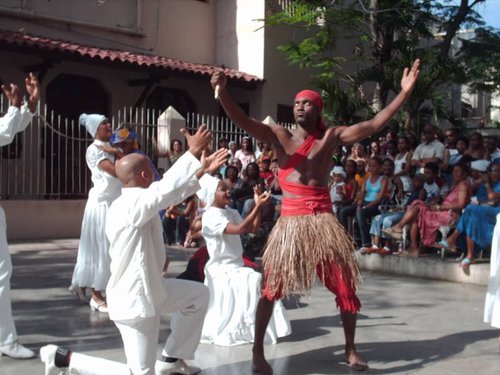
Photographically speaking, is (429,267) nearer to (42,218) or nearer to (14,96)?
(14,96)

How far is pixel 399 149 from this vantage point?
1177 centimetres

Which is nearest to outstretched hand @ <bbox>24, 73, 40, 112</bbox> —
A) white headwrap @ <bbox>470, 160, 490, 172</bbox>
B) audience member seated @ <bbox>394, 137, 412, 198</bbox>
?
white headwrap @ <bbox>470, 160, 490, 172</bbox>

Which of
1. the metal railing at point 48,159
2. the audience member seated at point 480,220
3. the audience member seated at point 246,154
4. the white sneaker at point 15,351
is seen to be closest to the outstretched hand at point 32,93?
the white sneaker at point 15,351

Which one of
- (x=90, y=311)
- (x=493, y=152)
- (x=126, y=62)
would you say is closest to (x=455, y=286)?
(x=493, y=152)

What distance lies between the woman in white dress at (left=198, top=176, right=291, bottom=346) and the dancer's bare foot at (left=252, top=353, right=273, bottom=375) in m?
0.71

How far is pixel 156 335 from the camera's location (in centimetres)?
417

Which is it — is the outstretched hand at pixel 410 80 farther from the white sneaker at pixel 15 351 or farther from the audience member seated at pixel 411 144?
the audience member seated at pixel 411 144

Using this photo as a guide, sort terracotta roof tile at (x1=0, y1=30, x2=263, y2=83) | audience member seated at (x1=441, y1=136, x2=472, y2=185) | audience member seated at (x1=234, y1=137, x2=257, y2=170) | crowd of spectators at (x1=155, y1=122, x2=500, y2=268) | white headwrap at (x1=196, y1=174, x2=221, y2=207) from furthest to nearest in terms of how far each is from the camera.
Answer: audience member seated at (x1=234, y1=137, x2=257, y2=170)
terracotta roof tile at (x1=0, y1=30, x2=263, y2=83)
audience member seated at (x1=441, y1=136, x2=472, y2=185)
crowd of spectators at (x1=155, y1=122, x2=500, y2=268)
white headwrap at (x1=196, y1=174, x2=221, y2=207)

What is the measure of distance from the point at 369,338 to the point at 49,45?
34.8 feet

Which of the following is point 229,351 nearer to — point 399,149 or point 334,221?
point 334,221

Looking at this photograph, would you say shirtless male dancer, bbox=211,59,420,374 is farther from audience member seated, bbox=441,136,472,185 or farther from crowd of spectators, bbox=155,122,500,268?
audience member seated, bbox=441,136,472,185

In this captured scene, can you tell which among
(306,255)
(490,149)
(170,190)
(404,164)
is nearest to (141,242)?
(170,190)

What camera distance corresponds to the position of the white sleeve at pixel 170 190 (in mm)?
3912

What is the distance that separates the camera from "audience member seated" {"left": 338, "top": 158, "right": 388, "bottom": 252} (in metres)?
10.5
